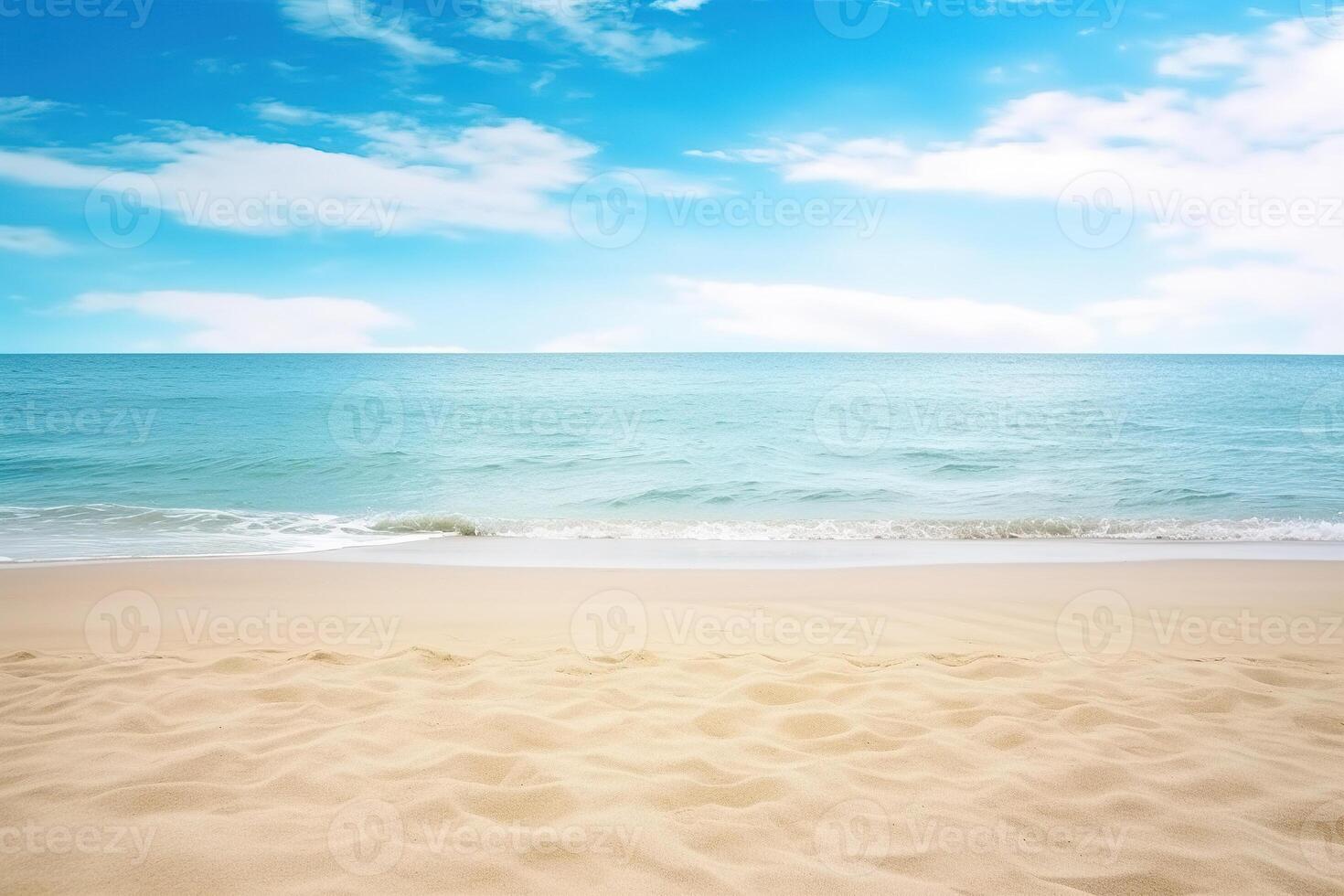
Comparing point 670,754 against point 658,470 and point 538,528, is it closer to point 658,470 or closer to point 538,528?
A: point 538,528

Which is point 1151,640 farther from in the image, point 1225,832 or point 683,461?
point 683,461

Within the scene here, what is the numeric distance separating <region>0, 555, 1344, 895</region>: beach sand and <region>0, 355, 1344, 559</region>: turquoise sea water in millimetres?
5570

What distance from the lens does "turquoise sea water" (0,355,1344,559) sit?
472 inches

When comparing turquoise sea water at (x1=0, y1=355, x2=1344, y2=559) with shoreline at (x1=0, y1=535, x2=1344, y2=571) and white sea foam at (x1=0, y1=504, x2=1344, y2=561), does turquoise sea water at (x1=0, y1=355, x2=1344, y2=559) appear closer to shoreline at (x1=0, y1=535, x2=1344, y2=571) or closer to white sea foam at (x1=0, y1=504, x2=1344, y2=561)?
white sea foam at (x1=0, y1=504, x2=1344, y2=561)

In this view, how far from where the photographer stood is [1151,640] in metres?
6.08

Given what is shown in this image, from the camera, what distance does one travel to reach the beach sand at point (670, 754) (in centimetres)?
264

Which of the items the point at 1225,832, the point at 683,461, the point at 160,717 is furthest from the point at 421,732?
the point at 683,461

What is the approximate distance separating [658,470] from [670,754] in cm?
1456

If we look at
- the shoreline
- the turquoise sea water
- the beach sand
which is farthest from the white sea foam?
the beach sand

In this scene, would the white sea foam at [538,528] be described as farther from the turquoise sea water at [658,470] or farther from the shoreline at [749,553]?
the shoreline at [749,553]

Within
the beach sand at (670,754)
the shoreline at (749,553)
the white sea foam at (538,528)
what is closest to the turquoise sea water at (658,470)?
the white sea foam at (538,528)

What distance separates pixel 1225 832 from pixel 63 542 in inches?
535

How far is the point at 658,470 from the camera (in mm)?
18031

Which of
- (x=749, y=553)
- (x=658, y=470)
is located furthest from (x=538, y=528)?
(x=658, y=470)
